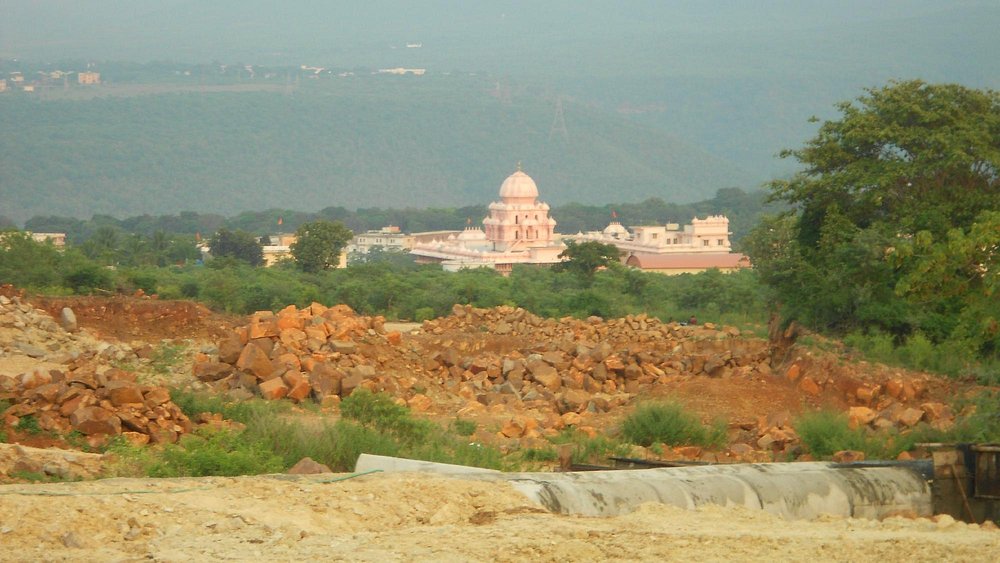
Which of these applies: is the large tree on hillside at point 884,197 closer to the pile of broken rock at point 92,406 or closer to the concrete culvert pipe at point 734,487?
the concrete culvert pipe at point 734,487

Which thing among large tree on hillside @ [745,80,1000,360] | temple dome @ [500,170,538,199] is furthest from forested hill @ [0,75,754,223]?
large tree on hillside @ [745,80,1000,360]

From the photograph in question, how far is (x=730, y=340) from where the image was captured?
74.6ft

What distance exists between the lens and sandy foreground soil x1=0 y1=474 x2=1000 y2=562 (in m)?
7.26

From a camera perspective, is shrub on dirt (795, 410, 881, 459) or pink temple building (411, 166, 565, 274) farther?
pink temple building (411, 166, 565, 274)

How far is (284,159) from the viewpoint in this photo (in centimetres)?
17762

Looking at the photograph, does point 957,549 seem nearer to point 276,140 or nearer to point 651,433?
point 651,433

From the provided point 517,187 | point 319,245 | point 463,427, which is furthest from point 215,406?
point 517,187

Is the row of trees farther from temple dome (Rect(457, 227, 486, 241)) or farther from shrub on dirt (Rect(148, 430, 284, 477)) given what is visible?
shrub on dirt (Rect(148, 430, 284, 477))

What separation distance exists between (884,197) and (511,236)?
200 ft

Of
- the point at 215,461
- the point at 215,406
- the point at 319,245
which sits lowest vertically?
the point at 319,245

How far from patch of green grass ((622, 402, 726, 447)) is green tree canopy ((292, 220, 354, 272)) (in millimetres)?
33687

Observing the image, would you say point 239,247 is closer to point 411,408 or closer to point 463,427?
point 411,408

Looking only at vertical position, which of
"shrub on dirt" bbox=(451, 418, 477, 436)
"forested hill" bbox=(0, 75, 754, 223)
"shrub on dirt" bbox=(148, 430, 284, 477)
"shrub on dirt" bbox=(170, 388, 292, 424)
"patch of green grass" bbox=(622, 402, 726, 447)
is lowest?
"forested hill" bbox=(0, 75, 754, 223)

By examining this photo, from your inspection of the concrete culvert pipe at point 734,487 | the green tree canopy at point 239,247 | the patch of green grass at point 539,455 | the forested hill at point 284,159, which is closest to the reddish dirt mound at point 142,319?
the patch of green grass at point 539,455
